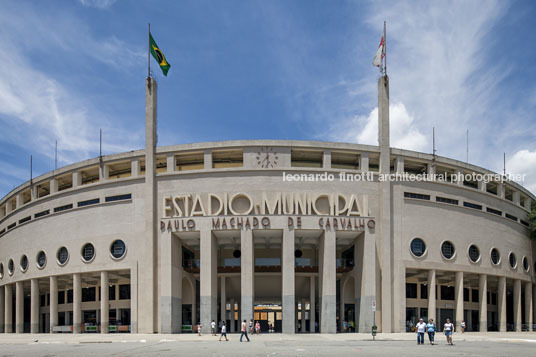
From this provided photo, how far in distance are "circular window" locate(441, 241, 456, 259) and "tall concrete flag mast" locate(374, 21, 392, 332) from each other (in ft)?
23.3

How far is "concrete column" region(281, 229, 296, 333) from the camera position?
4759cm

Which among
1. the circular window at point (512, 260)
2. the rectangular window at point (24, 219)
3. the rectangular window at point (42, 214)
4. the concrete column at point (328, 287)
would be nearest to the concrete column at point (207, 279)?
the concrete column at point (328, 287)

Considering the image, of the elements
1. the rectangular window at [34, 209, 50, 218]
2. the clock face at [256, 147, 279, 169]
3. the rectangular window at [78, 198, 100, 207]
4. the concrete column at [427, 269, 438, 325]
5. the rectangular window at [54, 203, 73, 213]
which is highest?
the clock face at [256, 147, 279, 169]

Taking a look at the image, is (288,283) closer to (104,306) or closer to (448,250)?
(448,250)

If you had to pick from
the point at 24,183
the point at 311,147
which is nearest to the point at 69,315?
the point at 24,183

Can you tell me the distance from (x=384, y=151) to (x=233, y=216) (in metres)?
17.4

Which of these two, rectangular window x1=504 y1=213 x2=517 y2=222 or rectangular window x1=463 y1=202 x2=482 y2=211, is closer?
rectangular window x1=463 y1=202 x2=482 y2=211

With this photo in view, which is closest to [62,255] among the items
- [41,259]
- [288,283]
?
[41,259]

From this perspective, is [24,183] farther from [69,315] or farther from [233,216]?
[233,216]

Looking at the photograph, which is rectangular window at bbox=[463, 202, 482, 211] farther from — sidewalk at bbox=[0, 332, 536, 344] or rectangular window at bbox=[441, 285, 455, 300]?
sidewalk at bbox=[0, 332, 536, 344]

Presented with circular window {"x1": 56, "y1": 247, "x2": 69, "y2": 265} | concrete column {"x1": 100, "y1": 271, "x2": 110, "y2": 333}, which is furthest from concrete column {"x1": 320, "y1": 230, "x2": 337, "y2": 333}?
circular window {"x1": 56, "y1": 247, "x2": 69, "y2": 265}

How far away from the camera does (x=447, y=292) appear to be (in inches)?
2645

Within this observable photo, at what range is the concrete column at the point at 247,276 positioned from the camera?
157 feet

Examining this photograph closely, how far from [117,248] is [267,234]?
1598 centimetres
